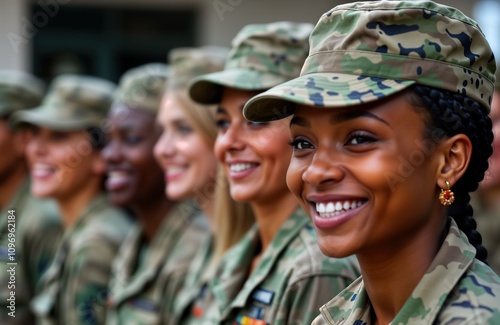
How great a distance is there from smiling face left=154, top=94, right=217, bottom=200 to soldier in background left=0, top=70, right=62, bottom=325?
1.90m

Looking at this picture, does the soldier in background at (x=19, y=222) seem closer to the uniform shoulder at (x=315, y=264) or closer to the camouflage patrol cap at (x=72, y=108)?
the camouflage patrol cap at (x=72, y=108)

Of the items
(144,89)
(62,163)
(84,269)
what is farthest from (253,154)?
(62,163)

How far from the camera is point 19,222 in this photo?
643 centimetres

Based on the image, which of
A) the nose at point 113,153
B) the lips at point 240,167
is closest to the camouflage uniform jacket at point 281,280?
the lips at point 240,167

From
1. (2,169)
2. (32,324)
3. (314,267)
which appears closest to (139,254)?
(32,324)

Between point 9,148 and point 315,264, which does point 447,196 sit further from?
point 9,148

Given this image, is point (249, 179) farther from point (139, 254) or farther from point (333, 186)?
point (139, 254)

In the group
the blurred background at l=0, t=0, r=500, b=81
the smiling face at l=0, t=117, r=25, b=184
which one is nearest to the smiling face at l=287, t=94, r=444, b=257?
the smiling face at l=0, t=117, r=25, b=184

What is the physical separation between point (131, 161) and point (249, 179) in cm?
185

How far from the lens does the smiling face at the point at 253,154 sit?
3.56 metres

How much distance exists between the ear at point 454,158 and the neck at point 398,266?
0.15 meters

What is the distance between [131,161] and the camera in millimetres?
5320

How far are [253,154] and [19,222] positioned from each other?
333cm

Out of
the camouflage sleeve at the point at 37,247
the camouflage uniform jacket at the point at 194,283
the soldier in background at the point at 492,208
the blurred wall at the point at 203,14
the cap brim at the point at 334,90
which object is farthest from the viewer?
the blurred wall at the point at 203,14
